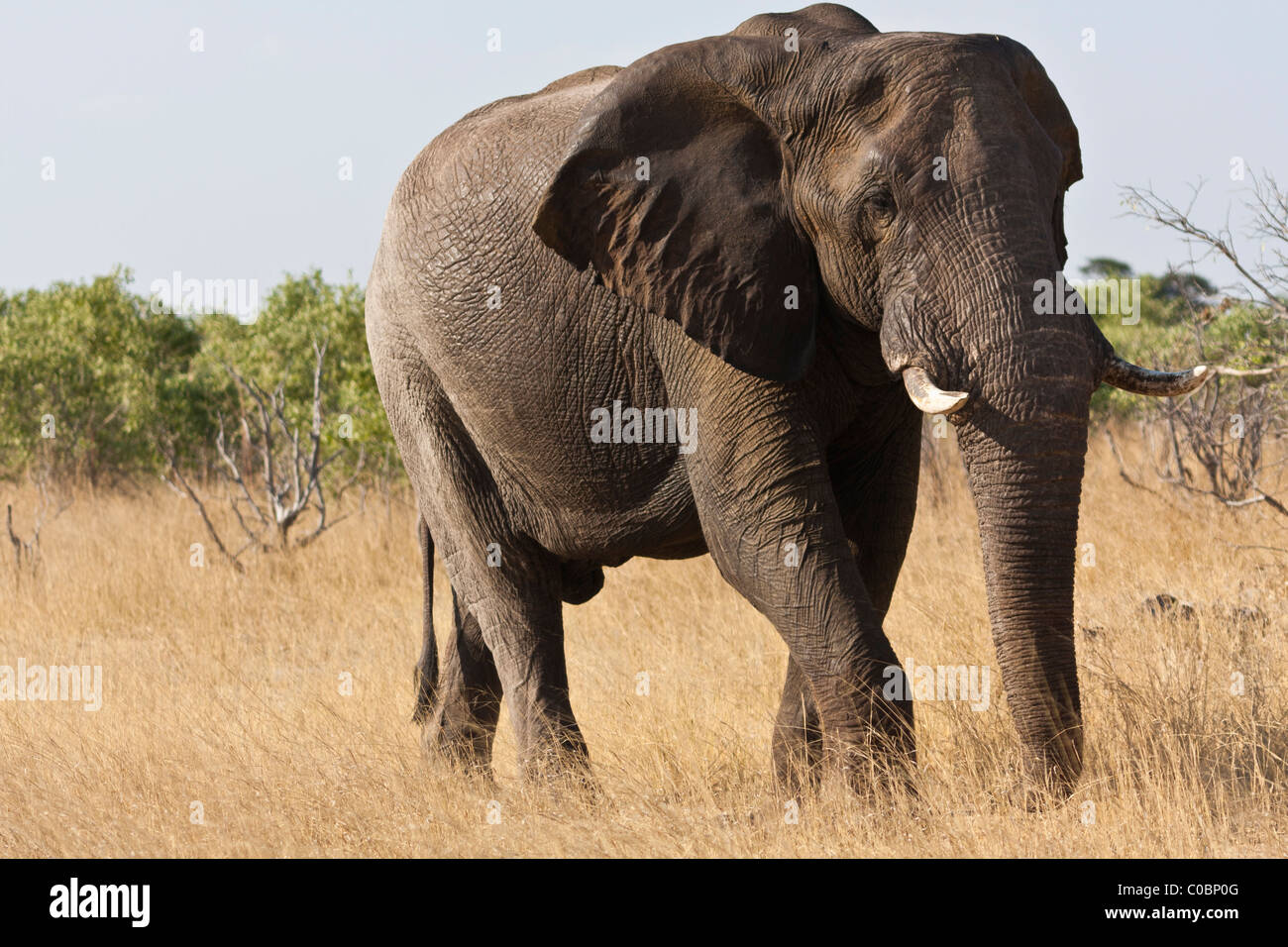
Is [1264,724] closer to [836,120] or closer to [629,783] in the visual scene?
[629,783]

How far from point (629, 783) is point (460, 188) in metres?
2.31

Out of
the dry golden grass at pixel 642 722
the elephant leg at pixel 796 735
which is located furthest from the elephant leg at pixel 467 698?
the elephant leg at pixel 796 735

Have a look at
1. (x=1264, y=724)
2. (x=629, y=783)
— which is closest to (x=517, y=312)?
(x=629, y=783)

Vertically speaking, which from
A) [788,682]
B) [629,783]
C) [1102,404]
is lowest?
[629,783]

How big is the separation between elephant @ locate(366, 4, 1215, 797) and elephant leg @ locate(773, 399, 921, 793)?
11mm

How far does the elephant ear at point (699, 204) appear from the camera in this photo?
4.70 metres

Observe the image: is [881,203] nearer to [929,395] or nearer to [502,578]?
[929,395]

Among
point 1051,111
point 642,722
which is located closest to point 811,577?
point 1051,111

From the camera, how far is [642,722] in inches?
267

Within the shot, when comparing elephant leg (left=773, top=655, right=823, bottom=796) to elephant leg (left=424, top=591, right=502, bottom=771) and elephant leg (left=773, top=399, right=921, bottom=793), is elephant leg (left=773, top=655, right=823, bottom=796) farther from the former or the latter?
elephant leg (left=424, top=591, right=502, bottom=771)

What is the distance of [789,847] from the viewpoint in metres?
4.78

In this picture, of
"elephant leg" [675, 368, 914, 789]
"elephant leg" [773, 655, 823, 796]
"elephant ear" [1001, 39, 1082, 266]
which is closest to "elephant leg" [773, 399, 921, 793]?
"elephant leg" [773, 655, 823, 796]

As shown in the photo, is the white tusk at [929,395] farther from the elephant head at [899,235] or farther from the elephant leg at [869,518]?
the elephant leg at [869,518]

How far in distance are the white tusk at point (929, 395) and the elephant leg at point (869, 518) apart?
1015 mm
